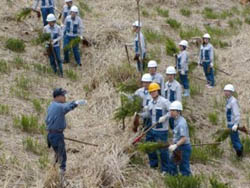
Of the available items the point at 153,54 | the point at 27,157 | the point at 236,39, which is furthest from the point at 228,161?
the point at 236,39

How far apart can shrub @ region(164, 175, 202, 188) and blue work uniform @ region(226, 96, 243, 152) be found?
2.11m

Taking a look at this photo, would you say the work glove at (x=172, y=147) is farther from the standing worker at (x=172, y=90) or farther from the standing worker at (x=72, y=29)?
the standing worker at (x=72, y=29)

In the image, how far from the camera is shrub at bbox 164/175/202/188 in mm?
9344

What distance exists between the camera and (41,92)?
14.0 metres

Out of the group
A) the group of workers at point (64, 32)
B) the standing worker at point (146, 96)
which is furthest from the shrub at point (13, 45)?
the standing worker at point (146, 96)

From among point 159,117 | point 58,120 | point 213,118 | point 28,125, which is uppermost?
point 58,120

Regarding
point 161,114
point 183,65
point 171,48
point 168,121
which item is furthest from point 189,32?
point 161,114

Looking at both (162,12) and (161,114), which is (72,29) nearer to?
(161,114)

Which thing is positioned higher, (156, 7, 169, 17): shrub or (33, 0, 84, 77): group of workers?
(33, 0, 84, 77): group of workers

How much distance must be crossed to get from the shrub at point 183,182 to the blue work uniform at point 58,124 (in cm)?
182

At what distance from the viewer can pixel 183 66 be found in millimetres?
14562

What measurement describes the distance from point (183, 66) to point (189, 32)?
5373mm

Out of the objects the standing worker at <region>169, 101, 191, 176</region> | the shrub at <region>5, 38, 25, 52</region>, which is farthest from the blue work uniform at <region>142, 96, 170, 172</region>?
the shrub at <region>5, 38, 25, 52</region>

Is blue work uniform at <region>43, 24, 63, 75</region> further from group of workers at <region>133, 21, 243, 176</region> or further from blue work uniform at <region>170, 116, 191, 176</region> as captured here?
blue work uniform at <region>170, 116, 191, 176</region>
